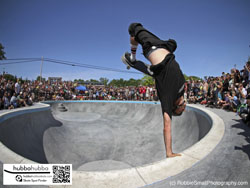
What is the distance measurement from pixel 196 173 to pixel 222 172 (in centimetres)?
30

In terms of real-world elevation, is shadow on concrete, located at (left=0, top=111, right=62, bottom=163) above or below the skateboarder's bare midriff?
below

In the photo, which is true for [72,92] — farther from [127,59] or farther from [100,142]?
[127,59]

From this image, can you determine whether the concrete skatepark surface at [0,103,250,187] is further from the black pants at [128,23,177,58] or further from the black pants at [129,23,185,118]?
the black pants at [128,23,177,58]

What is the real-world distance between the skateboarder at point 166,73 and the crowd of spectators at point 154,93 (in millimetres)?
2685

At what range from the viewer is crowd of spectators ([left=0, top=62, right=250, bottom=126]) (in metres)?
6.32

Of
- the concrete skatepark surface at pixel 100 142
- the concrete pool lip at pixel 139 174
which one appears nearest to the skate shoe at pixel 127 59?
the concrete pool lip at pixel 139 174

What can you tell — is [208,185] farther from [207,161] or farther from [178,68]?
[178,68]

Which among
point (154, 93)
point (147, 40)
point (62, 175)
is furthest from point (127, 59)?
point (154, 93)

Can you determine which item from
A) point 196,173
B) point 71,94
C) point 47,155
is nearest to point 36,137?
point 47,155

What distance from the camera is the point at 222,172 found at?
1632mm

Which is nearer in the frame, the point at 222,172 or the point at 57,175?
the point at 222,172

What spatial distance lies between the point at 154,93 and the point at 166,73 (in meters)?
16.0

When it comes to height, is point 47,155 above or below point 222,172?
below

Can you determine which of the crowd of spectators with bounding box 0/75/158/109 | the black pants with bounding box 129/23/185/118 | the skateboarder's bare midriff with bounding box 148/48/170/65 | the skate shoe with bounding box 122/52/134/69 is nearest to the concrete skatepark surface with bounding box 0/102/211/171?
the black pants with bounding box 129/23/185/118
